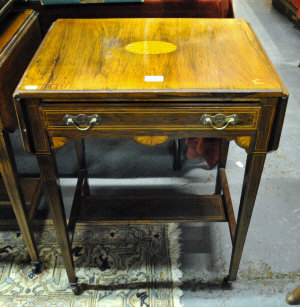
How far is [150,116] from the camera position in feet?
3.09

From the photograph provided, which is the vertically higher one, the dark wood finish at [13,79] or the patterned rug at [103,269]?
the dark wood finish at [13,79]

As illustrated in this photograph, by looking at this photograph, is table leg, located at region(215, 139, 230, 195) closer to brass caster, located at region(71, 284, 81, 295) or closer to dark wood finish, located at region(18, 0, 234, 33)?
dark wood finish, located at region(18, 0, 234, 33)

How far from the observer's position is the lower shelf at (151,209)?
54.6 inches

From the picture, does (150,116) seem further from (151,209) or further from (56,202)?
(151,209)

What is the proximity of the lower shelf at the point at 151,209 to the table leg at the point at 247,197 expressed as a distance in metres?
0.16

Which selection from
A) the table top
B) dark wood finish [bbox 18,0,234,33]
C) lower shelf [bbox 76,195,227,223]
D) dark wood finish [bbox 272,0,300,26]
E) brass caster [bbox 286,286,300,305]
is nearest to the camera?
the table top

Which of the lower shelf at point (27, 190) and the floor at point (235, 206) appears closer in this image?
the floor at point (235, 206)

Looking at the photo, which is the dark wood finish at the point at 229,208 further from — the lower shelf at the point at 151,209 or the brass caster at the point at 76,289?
the brass caster at the point at 76,289

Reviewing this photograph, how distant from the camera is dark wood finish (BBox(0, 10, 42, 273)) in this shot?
1068 millimetres

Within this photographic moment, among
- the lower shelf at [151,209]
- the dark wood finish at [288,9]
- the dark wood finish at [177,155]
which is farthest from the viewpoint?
the dark wood finish at [288,9]

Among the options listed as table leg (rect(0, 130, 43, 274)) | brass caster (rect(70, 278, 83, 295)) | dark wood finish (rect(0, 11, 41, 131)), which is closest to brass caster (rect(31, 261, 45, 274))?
table leg (rect(0, 130, 43, 274))

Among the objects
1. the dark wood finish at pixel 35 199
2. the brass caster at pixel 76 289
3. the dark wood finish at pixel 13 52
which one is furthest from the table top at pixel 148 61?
the brass caster at pixel 76 289

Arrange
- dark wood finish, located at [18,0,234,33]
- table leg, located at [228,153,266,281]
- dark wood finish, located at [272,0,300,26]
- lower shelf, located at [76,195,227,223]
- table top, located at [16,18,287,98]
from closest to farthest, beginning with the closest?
table top, located at [16,18,287,98]
table leg, located at [228,153,266,281]
lower shelf, located at [76,195,227,223]
dark wood finish, located at [18,0,234,33]
dark wood finish, located at [272,0,300,26]

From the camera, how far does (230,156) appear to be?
2.02 meters
